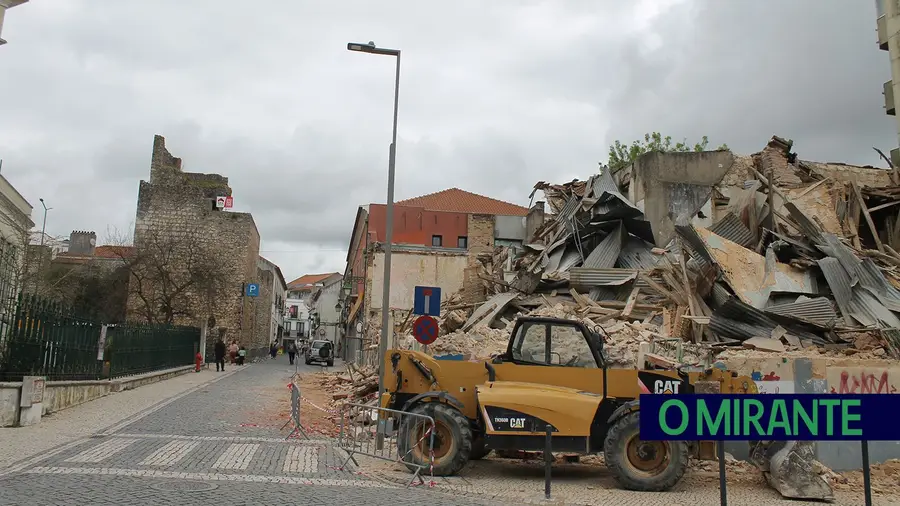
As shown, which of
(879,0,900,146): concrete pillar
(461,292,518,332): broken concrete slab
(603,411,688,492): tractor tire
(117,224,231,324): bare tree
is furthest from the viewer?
(117,224,231,324): bare tree

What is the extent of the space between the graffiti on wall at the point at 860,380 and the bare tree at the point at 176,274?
36924 millimetres

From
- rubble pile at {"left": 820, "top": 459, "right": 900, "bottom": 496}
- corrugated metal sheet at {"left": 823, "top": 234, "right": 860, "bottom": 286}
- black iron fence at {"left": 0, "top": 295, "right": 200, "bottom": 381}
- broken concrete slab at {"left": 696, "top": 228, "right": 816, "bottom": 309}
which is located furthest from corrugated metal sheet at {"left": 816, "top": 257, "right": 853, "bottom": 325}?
black iron fence at {"left": 0, "top": 295, "right": 200, "bottom": 381}

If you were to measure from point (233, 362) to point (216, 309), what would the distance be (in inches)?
244

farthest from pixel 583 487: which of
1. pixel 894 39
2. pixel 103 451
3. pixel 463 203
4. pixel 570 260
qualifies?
pixel 463 203

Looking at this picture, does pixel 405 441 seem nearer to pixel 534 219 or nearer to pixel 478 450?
pixel 478 450

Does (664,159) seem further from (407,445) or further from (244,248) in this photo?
(244,248)

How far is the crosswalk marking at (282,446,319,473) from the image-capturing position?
9.23 meters

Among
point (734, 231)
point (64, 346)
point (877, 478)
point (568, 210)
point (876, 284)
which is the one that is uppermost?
point (568, 210)

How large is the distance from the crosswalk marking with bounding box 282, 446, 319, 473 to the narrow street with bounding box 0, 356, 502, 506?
0.05 ft

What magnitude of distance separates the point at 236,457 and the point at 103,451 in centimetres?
191

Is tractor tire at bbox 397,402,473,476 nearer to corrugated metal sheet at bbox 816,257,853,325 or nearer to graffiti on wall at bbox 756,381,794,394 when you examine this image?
graffiti on wall at bbox 756,381,794,394

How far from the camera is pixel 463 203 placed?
5678cm

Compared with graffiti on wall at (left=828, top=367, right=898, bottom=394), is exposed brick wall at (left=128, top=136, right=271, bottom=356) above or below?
above

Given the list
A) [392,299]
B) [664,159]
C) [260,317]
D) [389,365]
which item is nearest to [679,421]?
[389,365]
